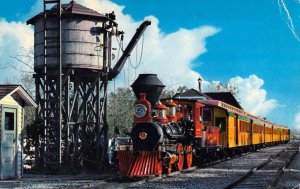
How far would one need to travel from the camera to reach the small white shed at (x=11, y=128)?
1764 centimetres

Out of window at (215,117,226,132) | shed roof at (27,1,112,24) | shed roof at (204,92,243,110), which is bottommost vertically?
window at (215,117,226,132)

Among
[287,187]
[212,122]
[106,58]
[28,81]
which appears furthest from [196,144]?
[28,81]

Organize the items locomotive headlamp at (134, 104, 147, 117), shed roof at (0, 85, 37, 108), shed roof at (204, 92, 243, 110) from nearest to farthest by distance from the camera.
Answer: shed roof at (0, 85, 37, 108), locomotive headlamp at (134, 104, 147, 117), shed roof at (204, 92, 243, 110)

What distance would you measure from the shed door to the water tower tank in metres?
4.90

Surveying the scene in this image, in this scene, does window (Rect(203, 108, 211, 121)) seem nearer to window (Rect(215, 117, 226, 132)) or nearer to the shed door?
window (Rect(215, 117, 226, 132))

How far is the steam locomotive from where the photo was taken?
1770cm

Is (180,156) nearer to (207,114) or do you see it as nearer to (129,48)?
(207,114)

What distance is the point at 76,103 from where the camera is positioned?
23719 mm

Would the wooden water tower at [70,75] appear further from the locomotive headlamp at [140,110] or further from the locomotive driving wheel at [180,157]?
the locomotive headlamp at [140,110]

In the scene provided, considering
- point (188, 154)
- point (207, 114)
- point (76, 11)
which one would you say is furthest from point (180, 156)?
point (76, 11)

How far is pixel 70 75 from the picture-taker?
76.9 ft

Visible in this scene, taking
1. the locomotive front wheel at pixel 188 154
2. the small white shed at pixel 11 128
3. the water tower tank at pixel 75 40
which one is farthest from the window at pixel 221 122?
the small white shed at pixel 11 128

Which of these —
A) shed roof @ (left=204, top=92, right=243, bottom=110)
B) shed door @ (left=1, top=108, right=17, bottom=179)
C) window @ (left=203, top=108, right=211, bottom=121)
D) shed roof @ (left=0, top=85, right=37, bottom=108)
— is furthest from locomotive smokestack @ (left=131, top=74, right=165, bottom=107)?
shed roof @ (left=204, top=92, right=243, bottom=110)

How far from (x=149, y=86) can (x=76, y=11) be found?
4.75m
